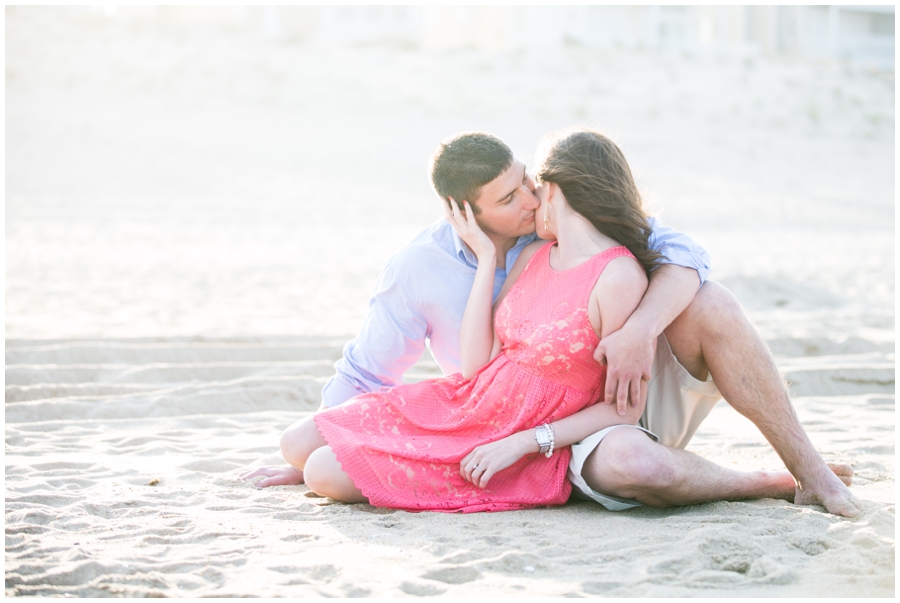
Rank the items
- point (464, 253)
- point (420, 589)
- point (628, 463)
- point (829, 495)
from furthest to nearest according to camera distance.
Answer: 1. point (464, 253)
2. point (829, 495)
3. point (628, 463)
4. point (420, 589)

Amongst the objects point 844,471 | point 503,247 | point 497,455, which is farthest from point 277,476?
point 844,471

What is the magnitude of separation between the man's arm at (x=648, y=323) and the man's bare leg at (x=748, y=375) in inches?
3.4

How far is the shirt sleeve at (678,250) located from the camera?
9.52ft

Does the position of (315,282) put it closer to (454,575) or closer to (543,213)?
(543,213)

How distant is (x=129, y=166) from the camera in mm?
15531

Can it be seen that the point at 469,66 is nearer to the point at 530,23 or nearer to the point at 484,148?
the point at 530,23

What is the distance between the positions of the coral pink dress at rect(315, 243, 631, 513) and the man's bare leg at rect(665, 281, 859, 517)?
327 mm

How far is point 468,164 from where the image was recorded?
308cm

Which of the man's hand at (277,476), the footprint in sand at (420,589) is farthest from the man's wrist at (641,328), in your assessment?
the man's hand at (277,476)

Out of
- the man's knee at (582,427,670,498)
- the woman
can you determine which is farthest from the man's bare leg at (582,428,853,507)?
the woman

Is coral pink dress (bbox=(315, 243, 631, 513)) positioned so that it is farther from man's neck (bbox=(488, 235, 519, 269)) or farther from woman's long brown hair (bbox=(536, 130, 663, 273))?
man's neck (bbox=(488, 235, 519, 269))

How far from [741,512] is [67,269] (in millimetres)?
7755

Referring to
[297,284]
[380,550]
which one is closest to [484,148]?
[380,550]

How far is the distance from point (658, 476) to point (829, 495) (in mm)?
635
